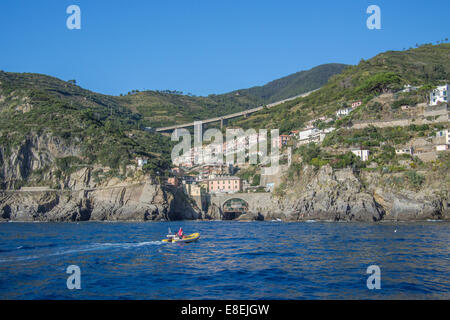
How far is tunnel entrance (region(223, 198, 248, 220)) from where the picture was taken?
81312 mm

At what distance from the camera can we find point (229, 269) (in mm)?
22016

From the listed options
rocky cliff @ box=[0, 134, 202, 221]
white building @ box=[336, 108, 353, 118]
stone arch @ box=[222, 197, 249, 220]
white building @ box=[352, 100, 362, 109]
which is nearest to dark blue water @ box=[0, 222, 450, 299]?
rocky cliff @ box=[0, 134, 202, 221]

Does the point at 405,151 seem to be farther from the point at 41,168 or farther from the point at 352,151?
the point at 41,168

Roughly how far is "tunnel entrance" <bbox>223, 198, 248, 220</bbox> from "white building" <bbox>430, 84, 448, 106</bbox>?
39006 mm

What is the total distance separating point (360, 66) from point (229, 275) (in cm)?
11153

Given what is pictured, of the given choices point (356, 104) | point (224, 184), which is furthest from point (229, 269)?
point (356, 104)

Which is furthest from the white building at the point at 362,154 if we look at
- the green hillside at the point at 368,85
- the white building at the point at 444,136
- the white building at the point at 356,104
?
the white building at the point at 356,104

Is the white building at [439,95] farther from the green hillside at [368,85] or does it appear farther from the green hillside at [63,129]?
the green hillside at [63,129]

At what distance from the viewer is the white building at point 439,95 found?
246 ft

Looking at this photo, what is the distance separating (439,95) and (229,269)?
67968 millimetres

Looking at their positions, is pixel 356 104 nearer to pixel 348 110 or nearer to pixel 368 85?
pixel 348 110

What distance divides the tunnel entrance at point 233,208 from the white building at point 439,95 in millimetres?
39006

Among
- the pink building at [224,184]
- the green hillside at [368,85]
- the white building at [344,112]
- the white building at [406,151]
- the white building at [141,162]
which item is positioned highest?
the green hillside at [368,85]

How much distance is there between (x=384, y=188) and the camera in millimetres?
61344
